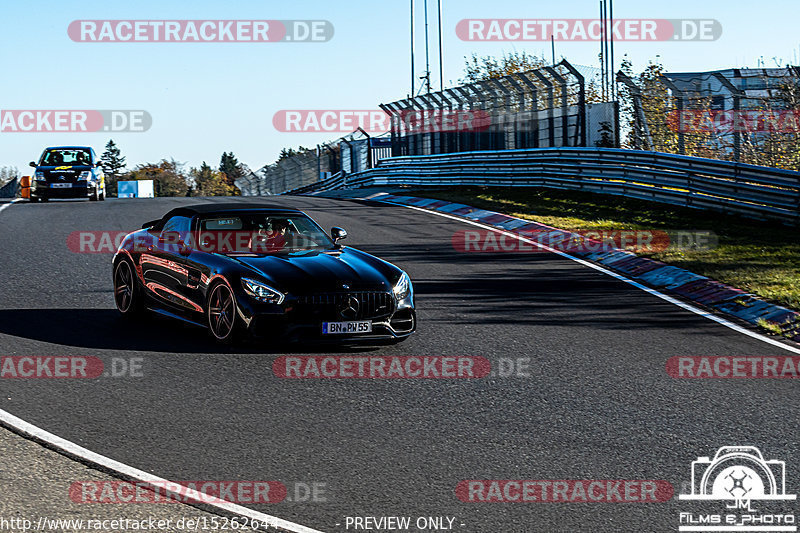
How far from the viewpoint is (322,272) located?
28.8ft

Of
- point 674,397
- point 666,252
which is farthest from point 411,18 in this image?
point 674,397

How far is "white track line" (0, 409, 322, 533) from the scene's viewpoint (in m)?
4.83

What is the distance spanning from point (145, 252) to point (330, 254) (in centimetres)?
218

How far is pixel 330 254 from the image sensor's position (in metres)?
9.51

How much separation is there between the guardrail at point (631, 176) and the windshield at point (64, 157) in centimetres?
1028

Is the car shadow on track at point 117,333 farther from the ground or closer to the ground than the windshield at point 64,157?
closer to the ground

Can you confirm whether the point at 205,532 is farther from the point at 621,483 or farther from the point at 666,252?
the point at 666,252

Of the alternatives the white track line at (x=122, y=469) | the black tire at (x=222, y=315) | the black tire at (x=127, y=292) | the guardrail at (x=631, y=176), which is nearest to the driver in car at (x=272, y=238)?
the black tire at (x=222, y=315)

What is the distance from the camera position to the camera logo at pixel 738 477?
17.1 ft

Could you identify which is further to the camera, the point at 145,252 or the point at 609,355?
the point at 145,252

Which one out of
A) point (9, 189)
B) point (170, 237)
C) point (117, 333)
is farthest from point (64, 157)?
point (117, 333)

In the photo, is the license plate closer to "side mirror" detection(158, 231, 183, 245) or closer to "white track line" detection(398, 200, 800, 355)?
"side mirror" detection(158, 231, 183, 245)

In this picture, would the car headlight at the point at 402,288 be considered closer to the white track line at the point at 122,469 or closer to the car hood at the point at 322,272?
the car hood at the point at 322,272

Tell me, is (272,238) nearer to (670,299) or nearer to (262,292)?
(262,292)
